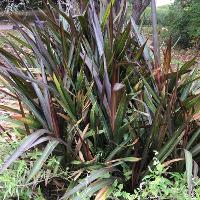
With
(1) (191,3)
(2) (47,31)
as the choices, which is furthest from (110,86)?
(1) (191,3)

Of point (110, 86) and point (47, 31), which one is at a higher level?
point (47, 31)

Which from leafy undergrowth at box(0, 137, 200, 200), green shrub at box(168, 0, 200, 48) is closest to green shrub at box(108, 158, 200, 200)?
leafy undergrowth at box(0, 137, 200, 200)

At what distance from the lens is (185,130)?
8.75ft

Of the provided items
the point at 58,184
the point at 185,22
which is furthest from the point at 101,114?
the point at 185,22

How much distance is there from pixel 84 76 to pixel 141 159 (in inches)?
28.4

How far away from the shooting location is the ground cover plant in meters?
2.67

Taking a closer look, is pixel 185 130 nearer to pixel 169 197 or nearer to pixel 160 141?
pixel 160 141

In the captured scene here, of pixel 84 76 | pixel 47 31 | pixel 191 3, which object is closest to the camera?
pixel 84 76

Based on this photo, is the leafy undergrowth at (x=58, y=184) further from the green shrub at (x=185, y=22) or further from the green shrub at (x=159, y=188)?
the green shrub at (x=185, y=22)

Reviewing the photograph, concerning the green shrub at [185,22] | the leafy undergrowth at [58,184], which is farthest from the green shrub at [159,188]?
the green shrub at [185,22]

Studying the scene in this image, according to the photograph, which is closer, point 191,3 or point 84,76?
point 84,76

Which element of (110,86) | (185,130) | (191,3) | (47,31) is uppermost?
(47,31)

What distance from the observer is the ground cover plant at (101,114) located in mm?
2668

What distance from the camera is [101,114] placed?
2.83m
